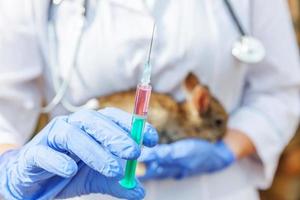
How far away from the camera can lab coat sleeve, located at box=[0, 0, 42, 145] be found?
1.53 meters

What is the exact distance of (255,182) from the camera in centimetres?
179

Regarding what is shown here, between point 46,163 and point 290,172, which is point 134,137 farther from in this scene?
point 290,172

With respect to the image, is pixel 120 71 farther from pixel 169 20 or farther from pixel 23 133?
pixel 23 133

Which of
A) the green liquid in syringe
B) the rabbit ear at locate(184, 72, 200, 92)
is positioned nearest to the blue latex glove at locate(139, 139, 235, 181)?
the rabbit ear at locate(184, 72, 200, 92)

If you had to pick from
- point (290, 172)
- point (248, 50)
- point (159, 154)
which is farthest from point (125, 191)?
point (290, 172)

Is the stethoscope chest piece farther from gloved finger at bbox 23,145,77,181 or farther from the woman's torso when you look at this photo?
gloved finger at bbox 23,145,77,181

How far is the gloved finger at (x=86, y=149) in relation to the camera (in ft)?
3.81

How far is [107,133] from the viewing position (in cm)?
117

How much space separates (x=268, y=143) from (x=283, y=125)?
0.18ft

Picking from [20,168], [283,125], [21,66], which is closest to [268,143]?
[283,125]

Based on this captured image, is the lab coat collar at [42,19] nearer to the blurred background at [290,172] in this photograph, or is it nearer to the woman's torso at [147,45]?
the woman's torso at [147,45]

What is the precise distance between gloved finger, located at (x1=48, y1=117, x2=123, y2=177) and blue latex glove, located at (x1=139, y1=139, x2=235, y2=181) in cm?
41

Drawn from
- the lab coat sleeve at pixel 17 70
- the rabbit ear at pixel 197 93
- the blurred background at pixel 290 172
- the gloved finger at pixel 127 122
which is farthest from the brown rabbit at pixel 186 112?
the blurred background at pixel 290 172

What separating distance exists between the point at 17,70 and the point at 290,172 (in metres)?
1.46
